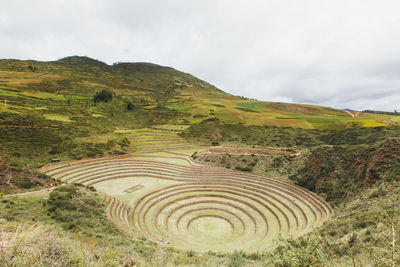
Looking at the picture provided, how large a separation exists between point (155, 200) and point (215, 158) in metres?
13.6

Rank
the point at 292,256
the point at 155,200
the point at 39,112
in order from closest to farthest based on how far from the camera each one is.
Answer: the point at 292,256
the point at 155,200
the point at 39,112

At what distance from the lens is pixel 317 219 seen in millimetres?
16891

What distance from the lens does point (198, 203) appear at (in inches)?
832

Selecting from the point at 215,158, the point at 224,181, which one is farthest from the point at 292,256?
the point at 215,158

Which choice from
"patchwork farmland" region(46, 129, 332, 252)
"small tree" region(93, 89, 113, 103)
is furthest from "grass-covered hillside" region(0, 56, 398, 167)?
"patchwork farmland" region(46, 129, 332, 252)

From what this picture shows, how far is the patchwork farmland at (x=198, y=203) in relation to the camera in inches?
628

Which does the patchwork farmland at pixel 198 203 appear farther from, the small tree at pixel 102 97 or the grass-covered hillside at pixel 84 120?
the small tree at pixel 102 97

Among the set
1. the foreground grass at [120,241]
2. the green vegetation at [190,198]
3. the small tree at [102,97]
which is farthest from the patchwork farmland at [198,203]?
the small tree at [102,97]

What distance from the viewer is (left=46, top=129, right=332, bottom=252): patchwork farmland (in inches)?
628

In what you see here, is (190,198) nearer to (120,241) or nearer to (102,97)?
(120,241)

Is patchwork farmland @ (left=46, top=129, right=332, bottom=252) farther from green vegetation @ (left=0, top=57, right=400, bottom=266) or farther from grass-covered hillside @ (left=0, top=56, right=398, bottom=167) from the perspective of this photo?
grass-covered hillside @ (left=0, top=56, right=398, bottom=167)

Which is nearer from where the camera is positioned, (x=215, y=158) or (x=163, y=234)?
(x=163, y=234)

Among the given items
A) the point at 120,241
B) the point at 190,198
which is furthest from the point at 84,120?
the point at 120,241

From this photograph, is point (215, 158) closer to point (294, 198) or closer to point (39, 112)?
point (294, 198)
